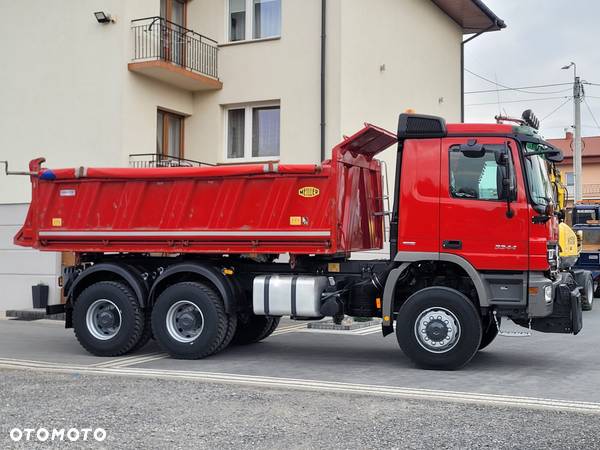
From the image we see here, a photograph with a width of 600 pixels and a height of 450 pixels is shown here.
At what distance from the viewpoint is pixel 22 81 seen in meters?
18.7

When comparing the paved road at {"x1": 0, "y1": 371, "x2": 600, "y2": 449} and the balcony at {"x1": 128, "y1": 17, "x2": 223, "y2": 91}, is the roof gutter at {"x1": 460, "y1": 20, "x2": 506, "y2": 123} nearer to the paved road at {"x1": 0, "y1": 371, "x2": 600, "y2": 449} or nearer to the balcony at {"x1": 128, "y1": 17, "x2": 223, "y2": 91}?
the balcony at {"x1": 128, "y1": 17, "x2": 223, "y2": 91}

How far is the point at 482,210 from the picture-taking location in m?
9.41

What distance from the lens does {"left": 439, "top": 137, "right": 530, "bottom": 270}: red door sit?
9305 millimetres

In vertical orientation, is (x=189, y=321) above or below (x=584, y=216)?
below

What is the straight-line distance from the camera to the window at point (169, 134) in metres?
19.0

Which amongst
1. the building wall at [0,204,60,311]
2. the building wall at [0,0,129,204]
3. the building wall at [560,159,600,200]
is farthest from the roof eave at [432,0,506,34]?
the building wall at [560,159,600,200]

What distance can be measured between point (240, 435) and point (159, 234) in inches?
194

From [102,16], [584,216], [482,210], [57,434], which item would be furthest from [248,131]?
[57,434]

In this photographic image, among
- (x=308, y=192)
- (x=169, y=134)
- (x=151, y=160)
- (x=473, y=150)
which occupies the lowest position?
(x=308, y=192)

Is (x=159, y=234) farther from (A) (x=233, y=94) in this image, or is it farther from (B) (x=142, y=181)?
(A) (x=233, y=94)

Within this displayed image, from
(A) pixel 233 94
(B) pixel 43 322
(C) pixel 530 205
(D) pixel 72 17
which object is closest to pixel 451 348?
(C) pixel 530 205

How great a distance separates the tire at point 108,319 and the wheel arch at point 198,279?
1.10 ft

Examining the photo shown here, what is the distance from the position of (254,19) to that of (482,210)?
11080 mm

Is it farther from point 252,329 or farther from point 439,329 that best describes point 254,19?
point 439,329
